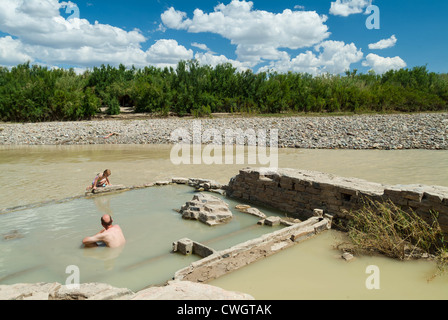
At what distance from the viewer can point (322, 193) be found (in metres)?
6.97

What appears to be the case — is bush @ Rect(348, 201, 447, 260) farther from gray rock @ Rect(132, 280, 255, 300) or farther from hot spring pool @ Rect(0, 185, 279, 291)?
gray rock @ Rect(132, 280, 255, 300)

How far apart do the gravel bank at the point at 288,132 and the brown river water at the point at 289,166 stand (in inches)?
57.4

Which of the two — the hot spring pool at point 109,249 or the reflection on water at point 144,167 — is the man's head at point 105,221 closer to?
the hot spring pool at point 109,249

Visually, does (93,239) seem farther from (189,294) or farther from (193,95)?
(193,95)

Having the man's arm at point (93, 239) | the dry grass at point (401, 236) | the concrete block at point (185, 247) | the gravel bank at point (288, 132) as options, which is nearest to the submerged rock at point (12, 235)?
the man's arm at point (93, 239)

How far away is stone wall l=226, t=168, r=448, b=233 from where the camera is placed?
5.39m

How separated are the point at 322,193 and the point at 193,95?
86.2 feet

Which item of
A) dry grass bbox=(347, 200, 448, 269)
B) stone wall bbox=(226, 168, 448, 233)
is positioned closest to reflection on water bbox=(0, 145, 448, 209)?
stone wall bbox=(226, 168, 448, 233)

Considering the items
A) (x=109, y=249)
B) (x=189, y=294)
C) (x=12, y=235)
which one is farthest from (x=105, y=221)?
(x=189, y=294)

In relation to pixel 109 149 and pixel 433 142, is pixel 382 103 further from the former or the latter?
pixel 109 149

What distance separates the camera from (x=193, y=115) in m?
30.1
